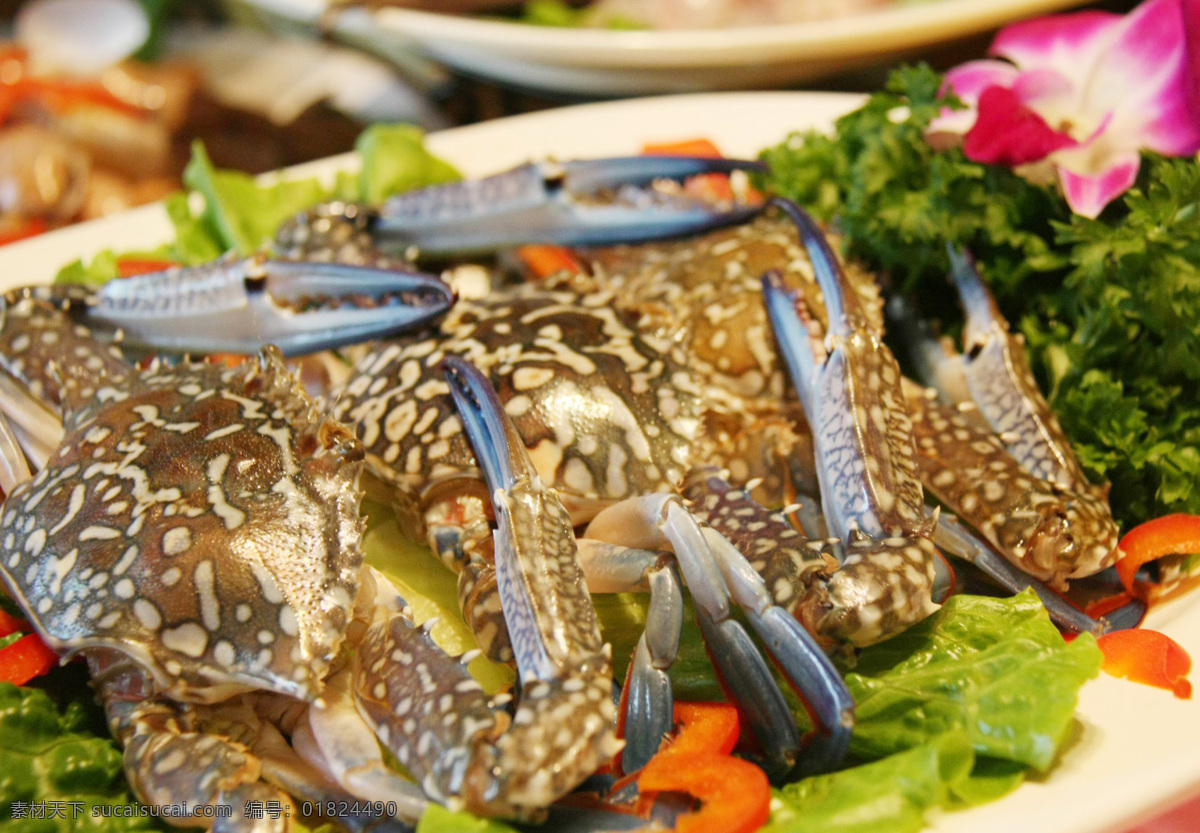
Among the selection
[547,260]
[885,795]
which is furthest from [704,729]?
[547,260]

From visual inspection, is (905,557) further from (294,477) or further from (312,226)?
(312,226)

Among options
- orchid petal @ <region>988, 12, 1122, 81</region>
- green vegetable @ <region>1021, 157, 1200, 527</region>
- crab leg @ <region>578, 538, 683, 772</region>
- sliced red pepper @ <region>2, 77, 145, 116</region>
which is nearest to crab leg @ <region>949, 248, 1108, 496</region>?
green vegetable @ <region>1021, 157, 1200, 527</region>

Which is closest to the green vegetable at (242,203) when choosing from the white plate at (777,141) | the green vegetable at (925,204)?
the white plate at (777,141)

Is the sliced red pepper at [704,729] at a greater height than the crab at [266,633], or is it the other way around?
the crab at [266,633]

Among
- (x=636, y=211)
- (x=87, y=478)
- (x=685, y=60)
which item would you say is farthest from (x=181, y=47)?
(x=87, y=478)

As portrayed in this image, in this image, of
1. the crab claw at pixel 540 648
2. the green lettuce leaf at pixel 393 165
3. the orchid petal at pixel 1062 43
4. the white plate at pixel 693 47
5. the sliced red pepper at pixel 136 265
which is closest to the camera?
the crab claw at pixel 540 648

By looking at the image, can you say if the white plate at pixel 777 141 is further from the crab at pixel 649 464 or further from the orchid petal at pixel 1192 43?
the orchid petal at pixel 1192 43

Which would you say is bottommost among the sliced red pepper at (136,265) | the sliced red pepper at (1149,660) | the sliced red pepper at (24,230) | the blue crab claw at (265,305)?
the sliced red pepper at (1149,660)
